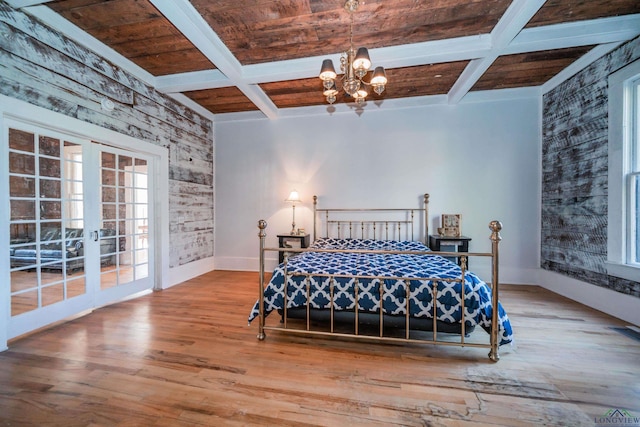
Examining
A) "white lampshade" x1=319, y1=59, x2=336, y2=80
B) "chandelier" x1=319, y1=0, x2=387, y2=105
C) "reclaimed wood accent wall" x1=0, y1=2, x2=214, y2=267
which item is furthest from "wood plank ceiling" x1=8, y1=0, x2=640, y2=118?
"white lampshade" x1=319, y1=59, x2=336, y2=80

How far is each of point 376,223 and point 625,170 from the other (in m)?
2.96

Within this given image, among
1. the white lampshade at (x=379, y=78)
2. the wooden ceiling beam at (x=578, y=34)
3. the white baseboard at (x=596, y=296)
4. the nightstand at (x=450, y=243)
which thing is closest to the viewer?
the white lampshade at (x=379, y=78)

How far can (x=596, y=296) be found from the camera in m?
2.98

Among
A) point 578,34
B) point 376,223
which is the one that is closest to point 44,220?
point 376,223

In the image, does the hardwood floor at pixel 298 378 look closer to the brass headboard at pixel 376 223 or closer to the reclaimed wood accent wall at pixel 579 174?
the reclaimed wood accent wall at pixel 579 174

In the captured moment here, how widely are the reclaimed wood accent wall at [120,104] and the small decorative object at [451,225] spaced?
4277 mm

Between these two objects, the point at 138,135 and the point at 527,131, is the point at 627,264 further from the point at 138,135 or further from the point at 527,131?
the point at 138,135

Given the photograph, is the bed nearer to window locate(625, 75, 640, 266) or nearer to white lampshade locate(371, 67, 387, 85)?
white lampshade locate(371, 67, 387, 85)

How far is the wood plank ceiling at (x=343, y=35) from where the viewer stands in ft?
7.57

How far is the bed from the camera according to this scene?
200 centimetres

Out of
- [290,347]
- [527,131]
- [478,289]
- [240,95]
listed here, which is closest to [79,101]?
[240,95]

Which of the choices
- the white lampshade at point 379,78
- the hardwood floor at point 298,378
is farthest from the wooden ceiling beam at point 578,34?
the hardwood floor at point 298,378

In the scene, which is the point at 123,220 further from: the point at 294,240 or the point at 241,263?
the point at 294,240

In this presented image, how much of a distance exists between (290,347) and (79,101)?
3392 mm
